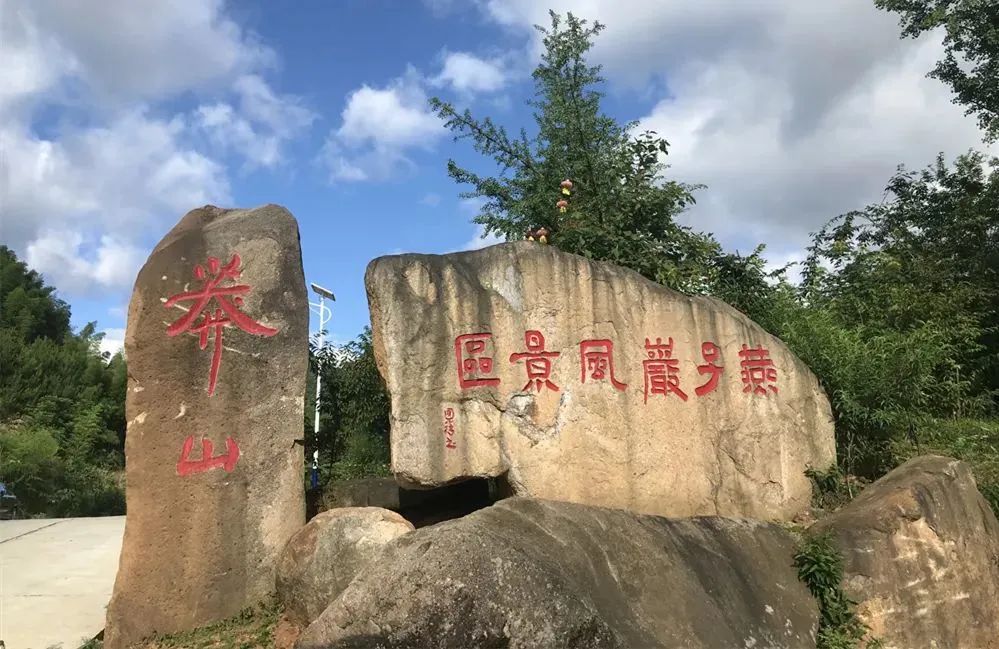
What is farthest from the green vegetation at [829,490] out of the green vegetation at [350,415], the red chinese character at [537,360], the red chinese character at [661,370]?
the green vegetation at [350,415]

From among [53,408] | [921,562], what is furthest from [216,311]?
[53,408]

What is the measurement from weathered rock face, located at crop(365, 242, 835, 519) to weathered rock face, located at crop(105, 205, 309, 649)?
85 cm

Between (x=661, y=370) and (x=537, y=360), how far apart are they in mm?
965

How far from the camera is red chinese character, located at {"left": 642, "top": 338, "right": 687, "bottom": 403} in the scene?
529cm

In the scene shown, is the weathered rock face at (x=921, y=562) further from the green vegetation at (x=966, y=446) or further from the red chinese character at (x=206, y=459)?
the red chinese character at (x=206, y=459)

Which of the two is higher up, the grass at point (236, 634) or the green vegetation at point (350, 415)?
the green vegetation at point (350, 415)

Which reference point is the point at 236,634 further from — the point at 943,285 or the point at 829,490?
the point at 943,285

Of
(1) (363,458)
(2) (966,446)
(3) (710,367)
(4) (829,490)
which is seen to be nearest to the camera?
(3) (710,367)

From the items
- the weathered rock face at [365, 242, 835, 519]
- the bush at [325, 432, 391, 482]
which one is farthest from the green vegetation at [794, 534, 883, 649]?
the bush at [325, 432, 391, 482]

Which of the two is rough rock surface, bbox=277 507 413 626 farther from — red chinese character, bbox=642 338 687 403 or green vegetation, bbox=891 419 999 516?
green vegetation, bbox=891 419 999 516

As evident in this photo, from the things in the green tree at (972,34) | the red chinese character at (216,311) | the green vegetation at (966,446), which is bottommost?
the green vegetation at (966,446)

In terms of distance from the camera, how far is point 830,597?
14.4ft

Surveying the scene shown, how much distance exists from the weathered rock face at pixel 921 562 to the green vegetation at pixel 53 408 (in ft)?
42.2

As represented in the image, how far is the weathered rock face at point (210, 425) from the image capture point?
4793 mm
